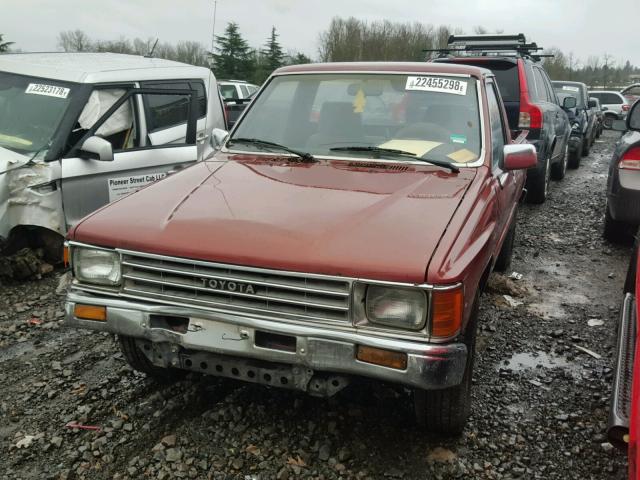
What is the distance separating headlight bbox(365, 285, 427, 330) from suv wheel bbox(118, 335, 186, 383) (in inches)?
57.0

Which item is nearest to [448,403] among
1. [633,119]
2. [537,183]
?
[633,119]

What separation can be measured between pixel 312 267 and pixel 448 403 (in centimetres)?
99

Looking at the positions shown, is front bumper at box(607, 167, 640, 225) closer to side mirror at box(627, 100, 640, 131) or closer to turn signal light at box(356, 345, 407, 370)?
side mirror at box(627, 100, 640, 131)

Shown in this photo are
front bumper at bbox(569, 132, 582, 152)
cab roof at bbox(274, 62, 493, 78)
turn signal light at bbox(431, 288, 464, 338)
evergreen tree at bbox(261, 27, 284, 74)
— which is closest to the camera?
turn signal light at bbox(431, 288, 464, 338)

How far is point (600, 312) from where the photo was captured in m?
4.68

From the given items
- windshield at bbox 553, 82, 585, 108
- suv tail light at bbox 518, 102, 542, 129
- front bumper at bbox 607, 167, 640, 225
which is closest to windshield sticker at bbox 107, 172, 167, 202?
front bumper at bbox 607, 167, 640, 225

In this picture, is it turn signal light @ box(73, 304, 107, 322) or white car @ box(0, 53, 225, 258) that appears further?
white car @ box(0, 53, 225, 258)

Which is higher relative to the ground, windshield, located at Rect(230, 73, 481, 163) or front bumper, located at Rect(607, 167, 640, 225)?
windshield, located at Rect(230, 73, 481, 163)

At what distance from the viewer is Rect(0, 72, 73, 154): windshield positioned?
16.6 feet

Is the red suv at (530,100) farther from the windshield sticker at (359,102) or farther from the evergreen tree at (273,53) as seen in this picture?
the evergreen tree at (273,53)

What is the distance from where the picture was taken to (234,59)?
2891cm

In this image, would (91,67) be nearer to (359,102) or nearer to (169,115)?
(169,115)

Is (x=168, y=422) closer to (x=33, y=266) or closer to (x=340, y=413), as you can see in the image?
(x=340, y=413)

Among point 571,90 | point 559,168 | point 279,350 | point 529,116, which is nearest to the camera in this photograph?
point 279,350
